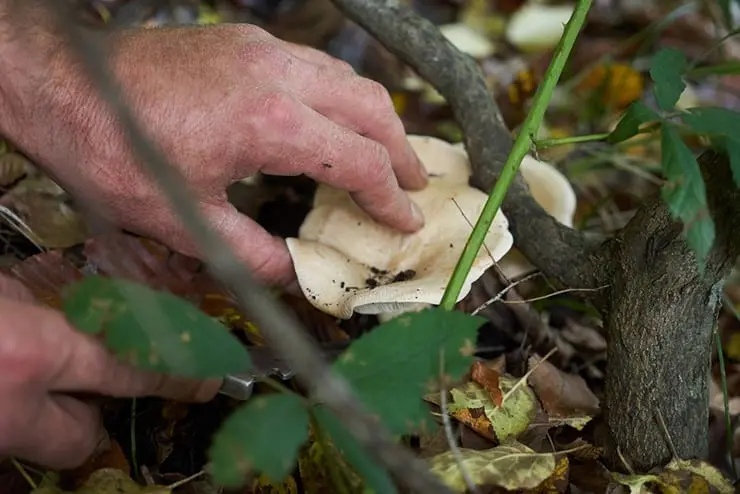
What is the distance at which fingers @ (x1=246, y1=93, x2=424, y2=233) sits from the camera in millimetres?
1682

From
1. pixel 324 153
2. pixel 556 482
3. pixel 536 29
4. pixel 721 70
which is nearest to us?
pixel 556 482

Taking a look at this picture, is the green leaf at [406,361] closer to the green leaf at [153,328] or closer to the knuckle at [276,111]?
the green leaf at [153,328]

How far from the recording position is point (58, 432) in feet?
4.48

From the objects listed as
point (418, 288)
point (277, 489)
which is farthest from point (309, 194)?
point (277, 489)

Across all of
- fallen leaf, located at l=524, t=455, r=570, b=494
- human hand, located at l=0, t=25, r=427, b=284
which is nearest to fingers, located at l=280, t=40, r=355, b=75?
human hand, located at l=0, t=25, r=427, b=284

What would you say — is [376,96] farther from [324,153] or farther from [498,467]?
[498,467]

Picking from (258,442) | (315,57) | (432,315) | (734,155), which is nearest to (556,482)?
(432,315)

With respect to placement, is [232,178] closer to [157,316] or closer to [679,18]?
[157,316]

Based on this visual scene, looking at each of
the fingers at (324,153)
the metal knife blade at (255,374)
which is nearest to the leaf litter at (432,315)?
the metal knife blade at (255,374)

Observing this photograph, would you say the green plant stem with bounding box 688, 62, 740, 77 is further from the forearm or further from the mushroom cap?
the forearm

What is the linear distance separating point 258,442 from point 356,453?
0.15m

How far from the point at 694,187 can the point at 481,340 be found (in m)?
1.01

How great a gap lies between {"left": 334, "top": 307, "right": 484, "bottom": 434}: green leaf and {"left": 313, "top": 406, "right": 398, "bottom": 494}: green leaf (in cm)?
5

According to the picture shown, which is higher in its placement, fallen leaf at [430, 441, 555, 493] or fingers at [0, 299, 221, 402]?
fingers at [0, 299, 221, 402]
